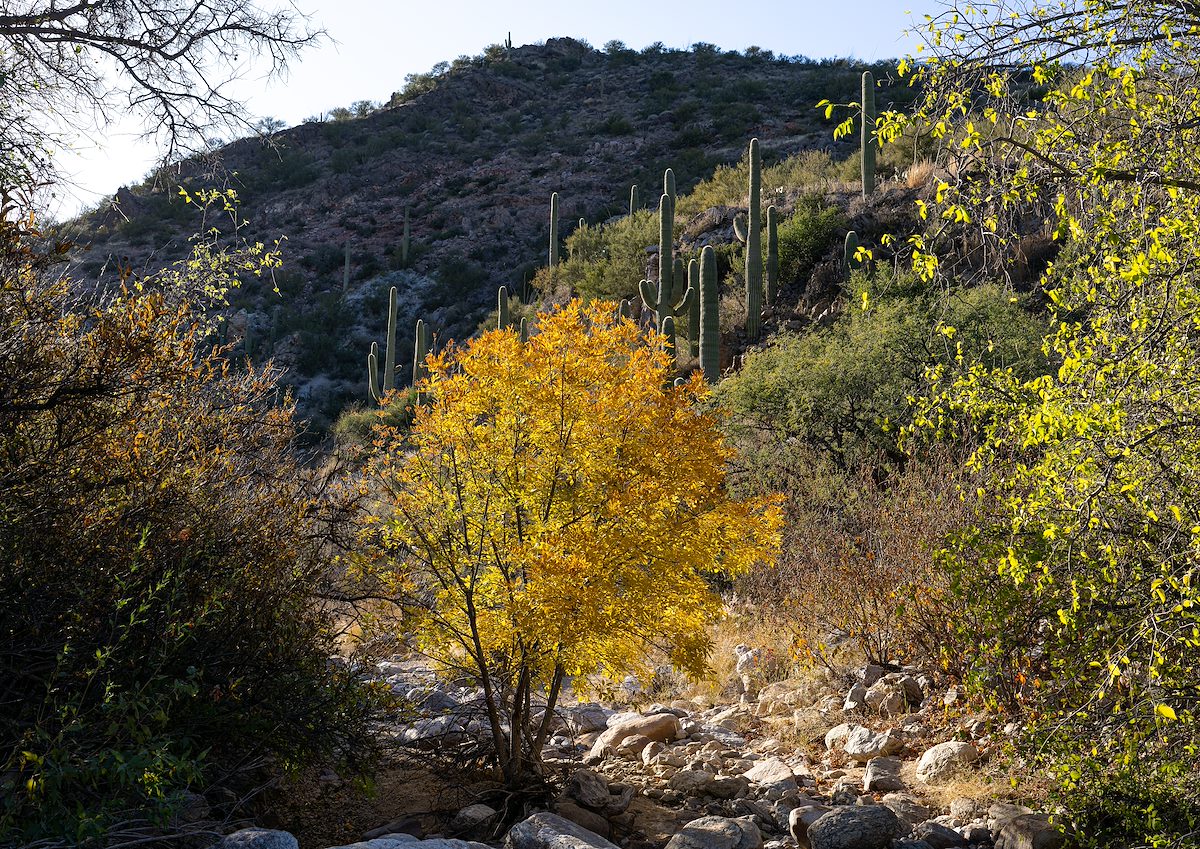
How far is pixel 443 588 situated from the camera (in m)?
6.44

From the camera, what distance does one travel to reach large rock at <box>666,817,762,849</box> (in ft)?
18.8

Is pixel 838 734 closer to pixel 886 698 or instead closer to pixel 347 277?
pixel 886 698

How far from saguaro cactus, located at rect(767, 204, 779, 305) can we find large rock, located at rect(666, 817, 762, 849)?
16214 millimetres

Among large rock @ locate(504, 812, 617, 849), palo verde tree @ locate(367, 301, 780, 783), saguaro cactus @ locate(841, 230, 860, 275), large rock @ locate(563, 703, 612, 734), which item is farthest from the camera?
saguaro cactus @ locate(841, 230, 860, 275)

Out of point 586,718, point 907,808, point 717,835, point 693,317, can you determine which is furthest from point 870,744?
point 693,317

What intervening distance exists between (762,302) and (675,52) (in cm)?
3667

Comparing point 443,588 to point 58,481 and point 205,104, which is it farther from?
point 205,104

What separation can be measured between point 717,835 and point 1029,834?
190 cm

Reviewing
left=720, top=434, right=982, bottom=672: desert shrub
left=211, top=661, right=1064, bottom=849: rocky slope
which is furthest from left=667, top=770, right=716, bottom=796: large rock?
left=720, top=434, right=982, bottom=672: desert shrub

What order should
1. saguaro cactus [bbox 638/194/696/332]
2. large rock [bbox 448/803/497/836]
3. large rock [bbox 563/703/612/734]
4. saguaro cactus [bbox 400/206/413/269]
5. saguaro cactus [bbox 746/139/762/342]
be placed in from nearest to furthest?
large rock [bbox 448/803/497/836] → large rock [bbox 563/703/612/734] → saguaro cactus [bbox 746/139/762/342] → saguaro cactus [bbox 638/194/696/332] → saguaro cactus [bbox 400/206/413/269]

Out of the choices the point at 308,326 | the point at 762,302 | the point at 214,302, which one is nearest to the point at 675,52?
the point at 308,326

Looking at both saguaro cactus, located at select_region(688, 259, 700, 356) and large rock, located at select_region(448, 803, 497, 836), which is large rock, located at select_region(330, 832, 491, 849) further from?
saguaro cactus, located at select_region(688, 259, 700, 356)

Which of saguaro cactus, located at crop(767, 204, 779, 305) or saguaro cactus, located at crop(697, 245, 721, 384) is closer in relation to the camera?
saguaro cactus, located at crop(697, 245, 721, 384)

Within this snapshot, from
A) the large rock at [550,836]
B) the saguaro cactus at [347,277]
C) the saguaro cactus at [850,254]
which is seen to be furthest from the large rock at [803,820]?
the saguaro cactus at [347,277]
